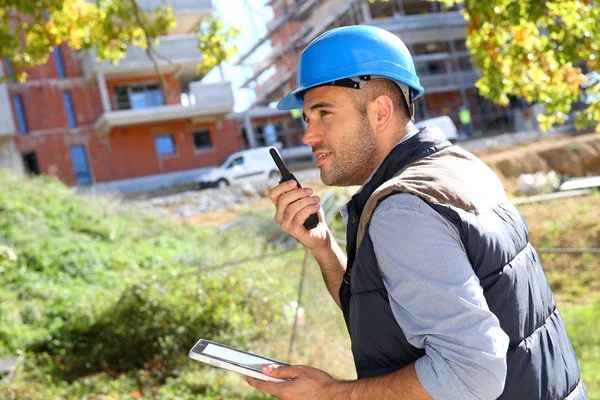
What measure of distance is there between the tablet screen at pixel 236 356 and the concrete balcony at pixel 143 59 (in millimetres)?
30607

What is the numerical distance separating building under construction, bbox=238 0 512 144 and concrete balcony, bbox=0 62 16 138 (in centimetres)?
1428

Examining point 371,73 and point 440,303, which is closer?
point 440,303

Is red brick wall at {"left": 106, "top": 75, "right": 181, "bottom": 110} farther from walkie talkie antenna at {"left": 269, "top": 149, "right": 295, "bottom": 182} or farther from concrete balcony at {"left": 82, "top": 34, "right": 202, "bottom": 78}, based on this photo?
walkie talkie antenna at {"left": 269, "top": 149, "right": 295, "bottom": 182}

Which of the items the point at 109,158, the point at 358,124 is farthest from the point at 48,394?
the point at 109,158

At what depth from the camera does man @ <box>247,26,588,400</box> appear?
5.18ft

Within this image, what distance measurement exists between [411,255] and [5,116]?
3271 cm

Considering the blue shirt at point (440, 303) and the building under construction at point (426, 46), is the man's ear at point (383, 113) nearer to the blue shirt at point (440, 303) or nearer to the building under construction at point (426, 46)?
the blue shirt at point (440, 303)

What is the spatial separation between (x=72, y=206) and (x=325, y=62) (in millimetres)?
14480

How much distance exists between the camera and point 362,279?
176 centimetres

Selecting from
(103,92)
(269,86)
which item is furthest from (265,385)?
(269,86)

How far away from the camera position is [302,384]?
183 centimetres

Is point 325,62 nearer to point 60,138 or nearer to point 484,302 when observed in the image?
point 484,302

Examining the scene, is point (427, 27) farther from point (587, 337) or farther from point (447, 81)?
point (587, 337)

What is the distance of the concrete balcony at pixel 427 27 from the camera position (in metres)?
39.6
